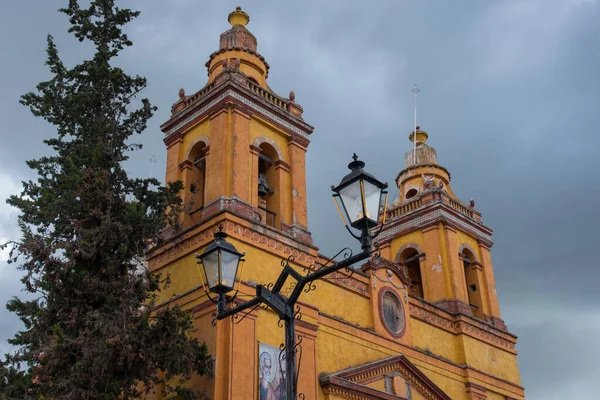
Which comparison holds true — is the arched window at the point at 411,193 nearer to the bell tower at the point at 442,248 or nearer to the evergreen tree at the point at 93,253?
the bell tower at the point at 442,248

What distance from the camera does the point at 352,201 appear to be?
6.52m

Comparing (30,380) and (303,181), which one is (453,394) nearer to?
(303,181)

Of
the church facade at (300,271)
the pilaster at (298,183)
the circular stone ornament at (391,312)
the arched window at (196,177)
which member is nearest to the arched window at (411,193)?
the church facade at (300,271)

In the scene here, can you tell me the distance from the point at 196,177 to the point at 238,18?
5.27 meters

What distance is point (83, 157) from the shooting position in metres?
12.5

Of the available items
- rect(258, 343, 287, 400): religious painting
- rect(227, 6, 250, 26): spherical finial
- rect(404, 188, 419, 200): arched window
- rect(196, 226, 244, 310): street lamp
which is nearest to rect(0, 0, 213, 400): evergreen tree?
rect(258, 343, 287, 400): religious painting

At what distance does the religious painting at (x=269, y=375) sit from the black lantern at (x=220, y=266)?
246 inches

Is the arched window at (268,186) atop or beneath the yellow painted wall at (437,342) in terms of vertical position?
atop

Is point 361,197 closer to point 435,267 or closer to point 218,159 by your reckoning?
point 218,159

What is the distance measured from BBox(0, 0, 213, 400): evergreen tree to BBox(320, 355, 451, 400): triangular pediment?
3.55 meters

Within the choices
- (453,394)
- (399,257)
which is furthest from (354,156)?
(399,257)

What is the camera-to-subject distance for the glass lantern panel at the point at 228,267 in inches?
287

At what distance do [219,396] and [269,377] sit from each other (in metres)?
1.21

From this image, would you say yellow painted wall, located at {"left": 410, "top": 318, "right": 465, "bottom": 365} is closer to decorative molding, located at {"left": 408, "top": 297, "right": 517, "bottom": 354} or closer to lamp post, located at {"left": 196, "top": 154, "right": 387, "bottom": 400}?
decorative molding, located at {"left": 408, "top": 297, "right": 517, "bottom": 354}
